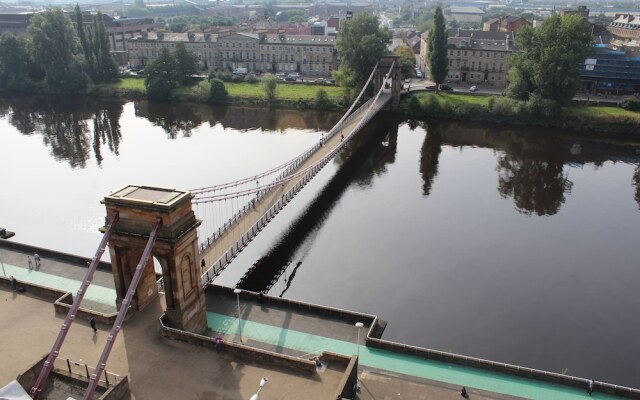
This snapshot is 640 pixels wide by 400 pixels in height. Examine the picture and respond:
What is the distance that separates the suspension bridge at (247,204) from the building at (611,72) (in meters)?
38.5

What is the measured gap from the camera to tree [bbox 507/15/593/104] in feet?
246

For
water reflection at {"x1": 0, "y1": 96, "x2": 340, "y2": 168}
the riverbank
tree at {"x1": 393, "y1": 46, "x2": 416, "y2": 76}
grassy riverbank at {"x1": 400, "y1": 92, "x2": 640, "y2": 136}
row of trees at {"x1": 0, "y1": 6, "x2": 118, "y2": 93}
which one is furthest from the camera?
row of trees at {"x1": 0, "y1": 6, "x2": 118, "y2": 93}

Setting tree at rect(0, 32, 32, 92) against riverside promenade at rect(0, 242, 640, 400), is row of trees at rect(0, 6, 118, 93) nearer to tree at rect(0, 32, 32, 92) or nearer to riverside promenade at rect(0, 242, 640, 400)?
tree at rect(0, 32, 32, 92)

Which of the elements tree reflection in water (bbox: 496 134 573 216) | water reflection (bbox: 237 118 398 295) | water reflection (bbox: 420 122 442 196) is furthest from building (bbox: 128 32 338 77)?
tree reflection in water (bbox: 496 134 573 216)

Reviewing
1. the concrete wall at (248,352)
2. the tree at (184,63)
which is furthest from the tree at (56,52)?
the concrete wall at (248,352)

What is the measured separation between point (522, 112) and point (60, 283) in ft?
218

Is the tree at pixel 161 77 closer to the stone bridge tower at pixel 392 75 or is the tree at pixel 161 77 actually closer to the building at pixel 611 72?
the stone bridge tower at pixel 392 75

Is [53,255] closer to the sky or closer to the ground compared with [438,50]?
closer to the ground

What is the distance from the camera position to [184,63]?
99.7m

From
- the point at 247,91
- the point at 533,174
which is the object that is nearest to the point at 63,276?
the point at 533,174

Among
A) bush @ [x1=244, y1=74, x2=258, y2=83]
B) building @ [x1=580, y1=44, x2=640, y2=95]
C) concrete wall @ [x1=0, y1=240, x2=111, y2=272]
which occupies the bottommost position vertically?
concrete wall @ [x1=0, y1=240, x2=111, y2=272]

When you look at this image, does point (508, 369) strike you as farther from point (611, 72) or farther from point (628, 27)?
point (628, 27)

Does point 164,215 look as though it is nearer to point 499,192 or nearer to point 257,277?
point 257,277

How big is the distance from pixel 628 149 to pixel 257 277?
55.1 metres
